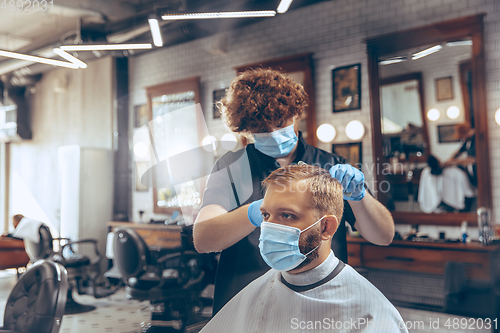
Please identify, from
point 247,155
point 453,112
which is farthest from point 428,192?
point 247,155

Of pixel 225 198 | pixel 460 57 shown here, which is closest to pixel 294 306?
pixel 225 198

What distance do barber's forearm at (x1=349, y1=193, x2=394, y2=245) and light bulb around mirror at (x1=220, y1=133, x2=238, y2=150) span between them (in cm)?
53

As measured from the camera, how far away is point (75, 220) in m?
2.04

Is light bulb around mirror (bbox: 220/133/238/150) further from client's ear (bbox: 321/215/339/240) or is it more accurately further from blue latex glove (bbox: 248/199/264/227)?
client's ear (bbox: 321/215/339/240)

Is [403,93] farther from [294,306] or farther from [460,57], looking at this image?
[294,306]

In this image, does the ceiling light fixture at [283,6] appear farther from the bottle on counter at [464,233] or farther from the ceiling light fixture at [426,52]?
the bottle on counter at [464,233]

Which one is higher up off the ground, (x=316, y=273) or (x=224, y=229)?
(x=224, y=229)

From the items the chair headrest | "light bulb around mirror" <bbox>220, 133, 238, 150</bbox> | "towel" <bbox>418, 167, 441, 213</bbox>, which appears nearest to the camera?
"light bulb around mirror" <bbox>220, 133, 238, 150</bbox>

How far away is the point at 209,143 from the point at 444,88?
1.22 metres

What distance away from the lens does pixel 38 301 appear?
1647mm

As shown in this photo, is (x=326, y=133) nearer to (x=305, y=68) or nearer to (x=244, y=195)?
(x=305, y=68)

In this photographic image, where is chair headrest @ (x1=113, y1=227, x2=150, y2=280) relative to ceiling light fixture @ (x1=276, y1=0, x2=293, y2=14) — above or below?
below

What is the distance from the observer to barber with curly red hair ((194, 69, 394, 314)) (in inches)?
48.5

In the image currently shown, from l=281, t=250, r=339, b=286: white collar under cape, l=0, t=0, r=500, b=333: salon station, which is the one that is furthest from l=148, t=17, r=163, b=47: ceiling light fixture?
l=281, t=250, r=339, b=286: white collar under cape
